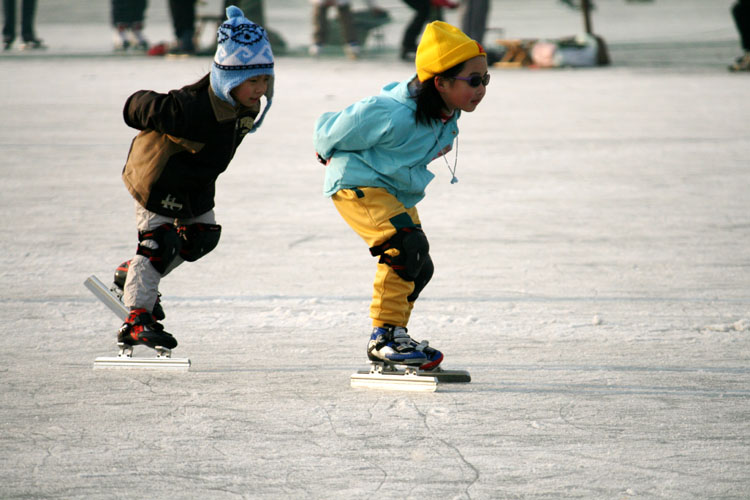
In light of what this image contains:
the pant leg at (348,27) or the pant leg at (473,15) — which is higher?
the pant leg at (473,15)

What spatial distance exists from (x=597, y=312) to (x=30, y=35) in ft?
54.9

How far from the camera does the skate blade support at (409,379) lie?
3953 millimetres

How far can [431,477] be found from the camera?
3104 mm

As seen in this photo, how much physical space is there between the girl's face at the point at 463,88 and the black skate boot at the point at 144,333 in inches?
53.7

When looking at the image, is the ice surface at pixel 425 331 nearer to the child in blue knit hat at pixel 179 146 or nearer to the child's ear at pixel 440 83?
the child in blue knit hat at pixel 179 146

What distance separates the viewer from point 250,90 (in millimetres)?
4090

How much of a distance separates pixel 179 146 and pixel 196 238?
1.41 ft

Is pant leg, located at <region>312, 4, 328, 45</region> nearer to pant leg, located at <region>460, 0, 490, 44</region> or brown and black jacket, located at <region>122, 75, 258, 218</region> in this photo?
pant leg, located at <region>460, 0, 490, 44</region>

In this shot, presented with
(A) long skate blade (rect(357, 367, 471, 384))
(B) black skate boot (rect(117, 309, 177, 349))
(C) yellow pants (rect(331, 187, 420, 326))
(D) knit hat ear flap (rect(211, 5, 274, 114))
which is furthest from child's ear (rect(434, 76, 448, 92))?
(B) black skate boot (rect(117, 309, 177, 349))

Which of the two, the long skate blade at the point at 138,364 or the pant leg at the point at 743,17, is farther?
the pant leg at the point at 743,17

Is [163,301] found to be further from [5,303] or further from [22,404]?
[22,404]

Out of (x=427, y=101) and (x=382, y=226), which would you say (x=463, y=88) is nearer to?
(x=427, y=101)

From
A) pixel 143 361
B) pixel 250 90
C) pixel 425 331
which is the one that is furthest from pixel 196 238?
pixel 425 331

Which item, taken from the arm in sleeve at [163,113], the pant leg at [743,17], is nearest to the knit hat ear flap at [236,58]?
the arm in sleeve at [163,113]
